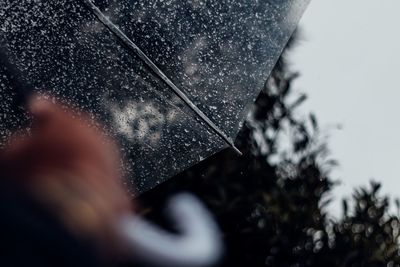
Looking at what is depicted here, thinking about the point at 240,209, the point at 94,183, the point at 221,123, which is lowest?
the point at 94,183

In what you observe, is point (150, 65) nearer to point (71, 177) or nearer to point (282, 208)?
point (71, 177)

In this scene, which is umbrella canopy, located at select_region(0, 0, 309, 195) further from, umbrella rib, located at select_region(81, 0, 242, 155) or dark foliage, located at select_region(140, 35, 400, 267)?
dark foliage, located at select_region(140, 35, 400, 267)

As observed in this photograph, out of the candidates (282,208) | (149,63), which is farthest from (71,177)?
(282,208)

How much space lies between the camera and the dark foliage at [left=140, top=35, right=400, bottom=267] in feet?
14.0

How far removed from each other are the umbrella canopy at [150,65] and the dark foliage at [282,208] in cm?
264

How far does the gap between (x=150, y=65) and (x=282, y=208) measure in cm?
304

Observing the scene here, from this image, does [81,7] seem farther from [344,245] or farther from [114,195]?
[344,245]

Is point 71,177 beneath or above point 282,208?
beneath

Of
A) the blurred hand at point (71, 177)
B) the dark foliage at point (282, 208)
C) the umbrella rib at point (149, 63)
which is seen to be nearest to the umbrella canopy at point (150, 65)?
the umbrella rib at point (149, 63)

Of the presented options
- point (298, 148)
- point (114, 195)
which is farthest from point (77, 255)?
point (298, 148)

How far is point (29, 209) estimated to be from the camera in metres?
0.81

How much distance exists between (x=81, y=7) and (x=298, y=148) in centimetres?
380

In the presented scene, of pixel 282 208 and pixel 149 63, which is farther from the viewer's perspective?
pixel 282 208

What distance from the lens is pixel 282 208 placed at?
4.26 metres
